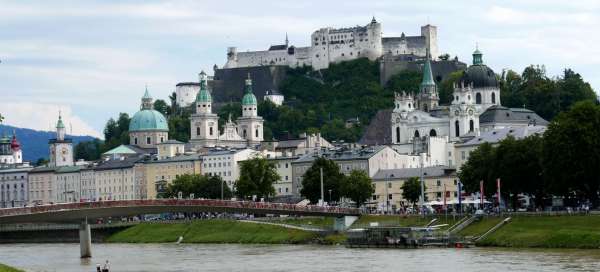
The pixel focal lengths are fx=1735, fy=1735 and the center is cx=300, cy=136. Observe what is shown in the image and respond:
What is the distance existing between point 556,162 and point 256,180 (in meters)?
47.3

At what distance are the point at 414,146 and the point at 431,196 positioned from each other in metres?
24.1

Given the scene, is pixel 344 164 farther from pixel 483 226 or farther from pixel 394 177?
pixel 483 226

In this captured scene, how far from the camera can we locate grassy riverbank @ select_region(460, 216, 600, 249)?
88.2 meters

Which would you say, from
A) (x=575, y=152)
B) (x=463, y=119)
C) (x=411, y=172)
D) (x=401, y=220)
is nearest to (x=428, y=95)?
(x=463, y=119)

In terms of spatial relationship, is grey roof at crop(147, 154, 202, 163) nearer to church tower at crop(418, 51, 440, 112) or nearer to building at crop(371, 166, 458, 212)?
church tower at crop(418, 51, 440, 112)

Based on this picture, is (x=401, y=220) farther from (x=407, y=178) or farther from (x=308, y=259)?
(x=407, y=178)

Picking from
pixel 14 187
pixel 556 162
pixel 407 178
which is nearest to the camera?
pixel 556 162

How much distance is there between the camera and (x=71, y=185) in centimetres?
18900

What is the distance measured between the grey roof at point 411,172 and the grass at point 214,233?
72.5 feet

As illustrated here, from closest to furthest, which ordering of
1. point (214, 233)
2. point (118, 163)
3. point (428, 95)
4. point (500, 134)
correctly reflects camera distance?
1. point (214, 233)
2. point (500, 134)
3. point (118, 163)
4. point (428, 95)

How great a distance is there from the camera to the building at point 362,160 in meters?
149

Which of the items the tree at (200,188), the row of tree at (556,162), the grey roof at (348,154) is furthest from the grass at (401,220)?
the grey roof at (348,154)

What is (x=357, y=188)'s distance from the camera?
129 m

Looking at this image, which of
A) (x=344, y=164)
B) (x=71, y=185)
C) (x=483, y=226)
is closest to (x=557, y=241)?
(x=483, y=226)
